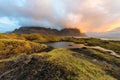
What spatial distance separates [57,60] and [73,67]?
3.25m

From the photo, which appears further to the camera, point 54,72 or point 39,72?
point 39,72

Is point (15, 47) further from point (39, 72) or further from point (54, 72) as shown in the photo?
point (54, 72)

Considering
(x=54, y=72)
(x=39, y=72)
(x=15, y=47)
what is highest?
(x=54, y=72)

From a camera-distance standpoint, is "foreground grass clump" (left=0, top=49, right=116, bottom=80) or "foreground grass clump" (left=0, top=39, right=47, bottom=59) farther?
"foreground grass clump" (left=0, top=39, right=47, bottom=59)

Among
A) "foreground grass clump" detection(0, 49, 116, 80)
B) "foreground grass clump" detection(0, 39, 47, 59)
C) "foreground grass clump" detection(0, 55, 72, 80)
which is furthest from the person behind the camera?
"foreground grass clump" detection(0, 39, 47, 59)

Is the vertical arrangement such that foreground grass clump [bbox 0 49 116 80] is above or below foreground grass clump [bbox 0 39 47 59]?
above

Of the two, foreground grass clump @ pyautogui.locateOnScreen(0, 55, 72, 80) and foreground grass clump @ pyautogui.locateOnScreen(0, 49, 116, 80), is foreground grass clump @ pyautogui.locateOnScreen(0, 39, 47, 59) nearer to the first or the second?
foreground grass clump @ pyautogui.locateOnScreen(0, 55, 72, 80)

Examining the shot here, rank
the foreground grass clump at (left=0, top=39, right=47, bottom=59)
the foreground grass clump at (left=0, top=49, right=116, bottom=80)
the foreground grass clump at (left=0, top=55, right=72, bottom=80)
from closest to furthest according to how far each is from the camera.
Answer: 1. the foreground grass clump at (left=0, top=49, right=116, bottom=80)
2. the foreground grass clump at (left=0, top=55, right=72, bottom=80)
3. the foreground grass clump at (left=0, top=39, right=47, bottom=59)

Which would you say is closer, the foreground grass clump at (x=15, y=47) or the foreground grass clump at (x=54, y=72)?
the foreground grass clump at (x=54, y=72)

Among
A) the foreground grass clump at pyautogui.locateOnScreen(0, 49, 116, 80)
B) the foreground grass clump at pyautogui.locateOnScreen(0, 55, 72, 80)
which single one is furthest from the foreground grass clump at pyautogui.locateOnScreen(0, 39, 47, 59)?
the foreground grass clump at pyautogui.locateOnScreen(0, 49, 116, 80)

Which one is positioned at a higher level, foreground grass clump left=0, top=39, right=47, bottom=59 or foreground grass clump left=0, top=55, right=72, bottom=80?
foreground grass clump left=0, top=55, right=72, bottom=80

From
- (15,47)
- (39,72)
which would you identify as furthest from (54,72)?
(15,47)

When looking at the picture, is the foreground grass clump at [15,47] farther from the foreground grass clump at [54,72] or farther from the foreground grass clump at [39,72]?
the foreground grass clump at [54,72]

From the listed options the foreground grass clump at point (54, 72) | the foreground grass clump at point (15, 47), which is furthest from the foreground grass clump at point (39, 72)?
the foreground grass clump at point (15, 47)
